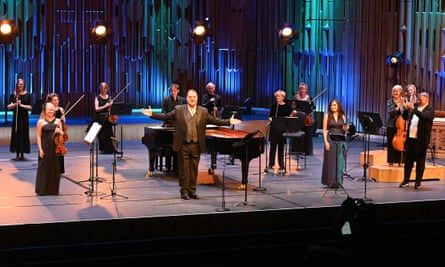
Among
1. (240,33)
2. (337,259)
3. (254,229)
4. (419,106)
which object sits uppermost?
(240,33)

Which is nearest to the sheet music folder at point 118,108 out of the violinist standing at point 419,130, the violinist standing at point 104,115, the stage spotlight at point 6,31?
the violinist standing at point 104,115

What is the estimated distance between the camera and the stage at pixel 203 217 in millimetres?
5820

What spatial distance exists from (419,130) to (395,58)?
5.45m

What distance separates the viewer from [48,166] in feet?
31.9

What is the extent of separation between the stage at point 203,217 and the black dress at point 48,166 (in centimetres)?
14

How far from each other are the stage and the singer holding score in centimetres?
18

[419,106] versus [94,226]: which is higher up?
[419,106]

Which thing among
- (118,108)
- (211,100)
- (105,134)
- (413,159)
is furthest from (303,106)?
(105,134)

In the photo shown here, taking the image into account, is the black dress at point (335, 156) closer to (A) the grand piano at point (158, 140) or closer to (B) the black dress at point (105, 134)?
(A) the grand piano at point (158, 140)

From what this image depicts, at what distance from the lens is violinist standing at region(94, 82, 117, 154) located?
13358 millimetres

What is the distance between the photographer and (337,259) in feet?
16.1

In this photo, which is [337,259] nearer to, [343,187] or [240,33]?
[343,187]

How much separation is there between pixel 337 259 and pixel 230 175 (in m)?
6.86

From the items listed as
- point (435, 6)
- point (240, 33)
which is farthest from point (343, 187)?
point (240, 33)
